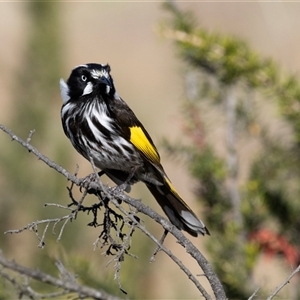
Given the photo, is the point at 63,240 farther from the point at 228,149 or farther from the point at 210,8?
the point at 210,8

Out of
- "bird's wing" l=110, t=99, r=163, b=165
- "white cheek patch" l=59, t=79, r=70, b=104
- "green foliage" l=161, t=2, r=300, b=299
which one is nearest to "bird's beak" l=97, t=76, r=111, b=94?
"bird's wing" l=110, t=99, r=163, b=165

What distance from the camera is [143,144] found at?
321 cm

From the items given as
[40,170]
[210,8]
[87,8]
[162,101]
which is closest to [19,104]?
[40,170]

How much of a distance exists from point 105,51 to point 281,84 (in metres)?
13.6

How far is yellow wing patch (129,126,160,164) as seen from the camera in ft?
10.5

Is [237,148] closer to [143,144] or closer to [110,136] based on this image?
[143,144]

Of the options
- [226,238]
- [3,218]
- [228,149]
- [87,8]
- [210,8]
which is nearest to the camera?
[226,238]

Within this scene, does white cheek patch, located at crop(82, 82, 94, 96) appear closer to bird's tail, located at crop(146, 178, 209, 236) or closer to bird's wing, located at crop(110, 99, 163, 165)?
bird's wing, located at crop(110, 99, 163, 165)

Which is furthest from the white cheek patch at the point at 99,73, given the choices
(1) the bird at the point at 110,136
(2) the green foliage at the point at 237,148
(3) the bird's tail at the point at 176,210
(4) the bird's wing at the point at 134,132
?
(3) the bird's tail at the point at 176,210

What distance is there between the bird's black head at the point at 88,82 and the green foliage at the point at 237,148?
0.53m

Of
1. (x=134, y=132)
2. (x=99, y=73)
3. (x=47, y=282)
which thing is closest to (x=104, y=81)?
(x=99, y=73)

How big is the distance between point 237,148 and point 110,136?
68cm

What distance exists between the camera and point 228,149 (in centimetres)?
277

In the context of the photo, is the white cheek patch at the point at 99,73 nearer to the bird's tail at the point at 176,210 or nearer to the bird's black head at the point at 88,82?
the bird's black head at the point at 88,82
